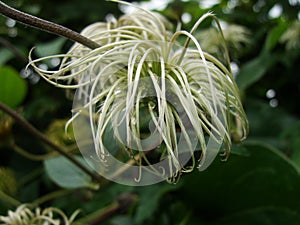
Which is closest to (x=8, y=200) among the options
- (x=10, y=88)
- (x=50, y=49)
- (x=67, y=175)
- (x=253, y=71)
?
(x=67, y=175)

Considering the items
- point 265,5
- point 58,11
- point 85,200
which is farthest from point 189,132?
point 58,11

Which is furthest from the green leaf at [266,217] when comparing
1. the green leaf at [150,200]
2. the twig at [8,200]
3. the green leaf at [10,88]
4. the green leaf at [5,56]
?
the green leaf at [5,56]

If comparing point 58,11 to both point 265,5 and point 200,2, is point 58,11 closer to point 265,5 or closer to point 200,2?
point 200,2

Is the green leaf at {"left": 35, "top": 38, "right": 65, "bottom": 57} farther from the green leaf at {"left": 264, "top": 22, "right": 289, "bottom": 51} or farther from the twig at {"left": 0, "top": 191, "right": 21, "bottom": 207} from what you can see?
the green leaf at {"left": 264, "top": 22, "right": 289, "bottom": 51}

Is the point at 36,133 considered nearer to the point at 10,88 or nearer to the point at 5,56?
the point at 10,88

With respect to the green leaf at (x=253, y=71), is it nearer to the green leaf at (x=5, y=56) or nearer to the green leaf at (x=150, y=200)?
the green leaf at (x=150, y=200)

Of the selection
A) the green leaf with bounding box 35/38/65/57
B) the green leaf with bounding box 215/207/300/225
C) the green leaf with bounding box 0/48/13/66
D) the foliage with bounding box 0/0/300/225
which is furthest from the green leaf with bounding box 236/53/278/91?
the green leaf with bounding box 0/48/13/66
